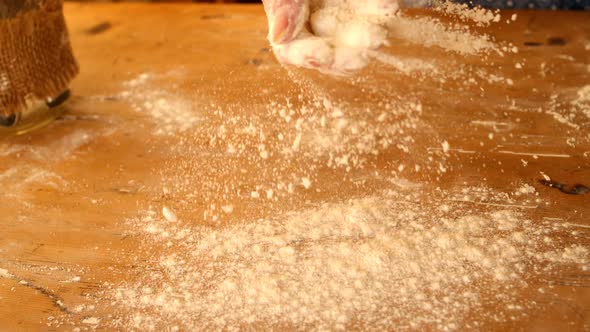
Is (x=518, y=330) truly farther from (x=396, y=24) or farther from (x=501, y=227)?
(x=396, y=24)

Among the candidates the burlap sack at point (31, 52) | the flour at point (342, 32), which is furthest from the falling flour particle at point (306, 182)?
the burlap sack at point (31, 52)

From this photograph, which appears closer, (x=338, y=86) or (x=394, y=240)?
(x=394, y=240)

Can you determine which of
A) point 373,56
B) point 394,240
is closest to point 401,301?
point 394,240

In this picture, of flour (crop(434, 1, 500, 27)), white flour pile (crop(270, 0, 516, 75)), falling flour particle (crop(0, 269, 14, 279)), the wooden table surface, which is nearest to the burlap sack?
the wooden table surface

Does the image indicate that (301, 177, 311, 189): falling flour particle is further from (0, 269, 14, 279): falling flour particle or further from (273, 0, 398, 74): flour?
(0, 269, 14, 279): falling flour particle

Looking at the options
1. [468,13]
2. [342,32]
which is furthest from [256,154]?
[468,13]

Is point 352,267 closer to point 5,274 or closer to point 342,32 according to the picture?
point 342,32

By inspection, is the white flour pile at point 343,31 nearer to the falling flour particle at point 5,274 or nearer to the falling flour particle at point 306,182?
the falling flour particle at point 306,182
